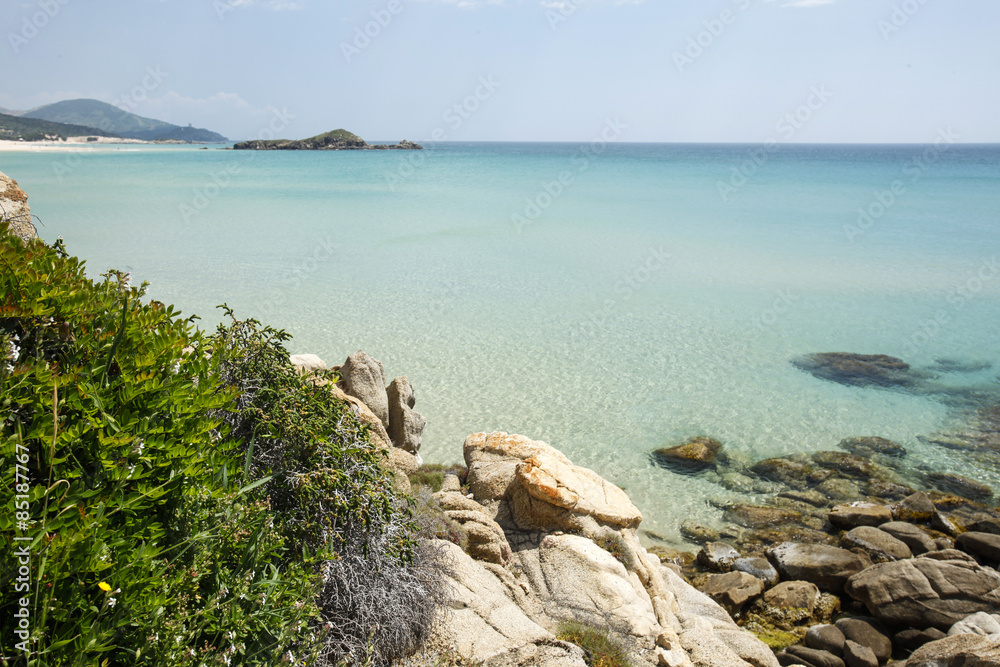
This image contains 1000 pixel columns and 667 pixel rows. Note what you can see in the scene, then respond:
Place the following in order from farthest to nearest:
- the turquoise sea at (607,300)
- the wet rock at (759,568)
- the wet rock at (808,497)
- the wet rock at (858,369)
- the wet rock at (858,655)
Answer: the wet rock at (858,369), the turquoise sea at (607,300), the wet rock at (808,497), the wet rock at (759,568), the wet rock at (858,655)

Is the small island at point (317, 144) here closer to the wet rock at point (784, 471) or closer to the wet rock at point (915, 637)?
the wet rock at point (784, 471)

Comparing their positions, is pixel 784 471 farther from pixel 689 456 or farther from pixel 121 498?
pixel 121 498

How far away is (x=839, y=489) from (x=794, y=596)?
10.3 ft

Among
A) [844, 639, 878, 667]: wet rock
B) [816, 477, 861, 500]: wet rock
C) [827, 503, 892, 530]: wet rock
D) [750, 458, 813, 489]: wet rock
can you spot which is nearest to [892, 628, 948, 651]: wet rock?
[844, 639, 878, 667]: wet rock

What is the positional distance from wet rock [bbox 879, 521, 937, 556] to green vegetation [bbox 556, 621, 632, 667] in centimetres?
593

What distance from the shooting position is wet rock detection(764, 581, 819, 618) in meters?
7.56

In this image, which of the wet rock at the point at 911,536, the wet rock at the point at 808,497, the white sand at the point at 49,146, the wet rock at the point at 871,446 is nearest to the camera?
the wet rock at the point at 911,536

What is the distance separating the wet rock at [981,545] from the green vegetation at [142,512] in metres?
8.78

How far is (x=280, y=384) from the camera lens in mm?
4508

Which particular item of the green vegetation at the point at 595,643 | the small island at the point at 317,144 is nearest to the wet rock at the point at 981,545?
the green vegetation at the point at 595,643

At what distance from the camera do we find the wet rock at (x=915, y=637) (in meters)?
6.91

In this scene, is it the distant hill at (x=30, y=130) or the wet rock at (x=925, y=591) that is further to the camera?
the distant hill at (x=30, y=130)

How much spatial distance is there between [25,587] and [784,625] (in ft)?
25.9

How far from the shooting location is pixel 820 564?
316 inches
